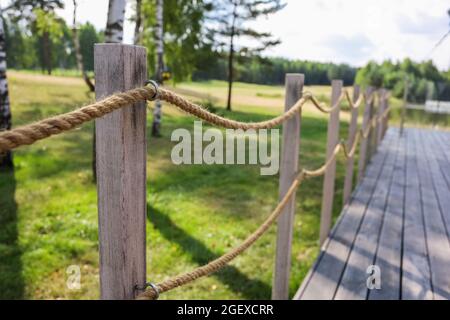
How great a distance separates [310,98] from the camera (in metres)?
3.05

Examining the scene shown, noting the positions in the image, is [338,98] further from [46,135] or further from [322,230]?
[46,135]

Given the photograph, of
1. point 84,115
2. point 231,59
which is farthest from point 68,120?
point 231,59

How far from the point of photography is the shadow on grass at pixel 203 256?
3807 millimetres

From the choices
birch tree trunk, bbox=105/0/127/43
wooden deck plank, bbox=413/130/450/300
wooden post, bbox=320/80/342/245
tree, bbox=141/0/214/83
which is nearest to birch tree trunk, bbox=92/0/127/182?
birch tree trunk, bbox=105/0/127/43

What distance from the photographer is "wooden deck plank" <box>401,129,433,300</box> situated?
9.89 feet

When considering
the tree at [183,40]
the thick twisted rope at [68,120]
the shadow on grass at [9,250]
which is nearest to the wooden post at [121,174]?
the thick twisted rope at [68,120]

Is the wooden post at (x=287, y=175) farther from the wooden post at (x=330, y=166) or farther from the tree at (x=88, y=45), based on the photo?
the tree at (x=88, y=45)

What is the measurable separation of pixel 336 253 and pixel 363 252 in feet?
0.82

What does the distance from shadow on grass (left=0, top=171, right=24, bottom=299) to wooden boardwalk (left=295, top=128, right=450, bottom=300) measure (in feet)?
8.74

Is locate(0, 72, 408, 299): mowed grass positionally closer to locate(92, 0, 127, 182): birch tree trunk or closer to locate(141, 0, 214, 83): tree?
locate(92, 0, 127, 182): birch tree trunk

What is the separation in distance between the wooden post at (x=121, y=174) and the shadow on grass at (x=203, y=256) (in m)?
2.60

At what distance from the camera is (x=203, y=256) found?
14.6ft
